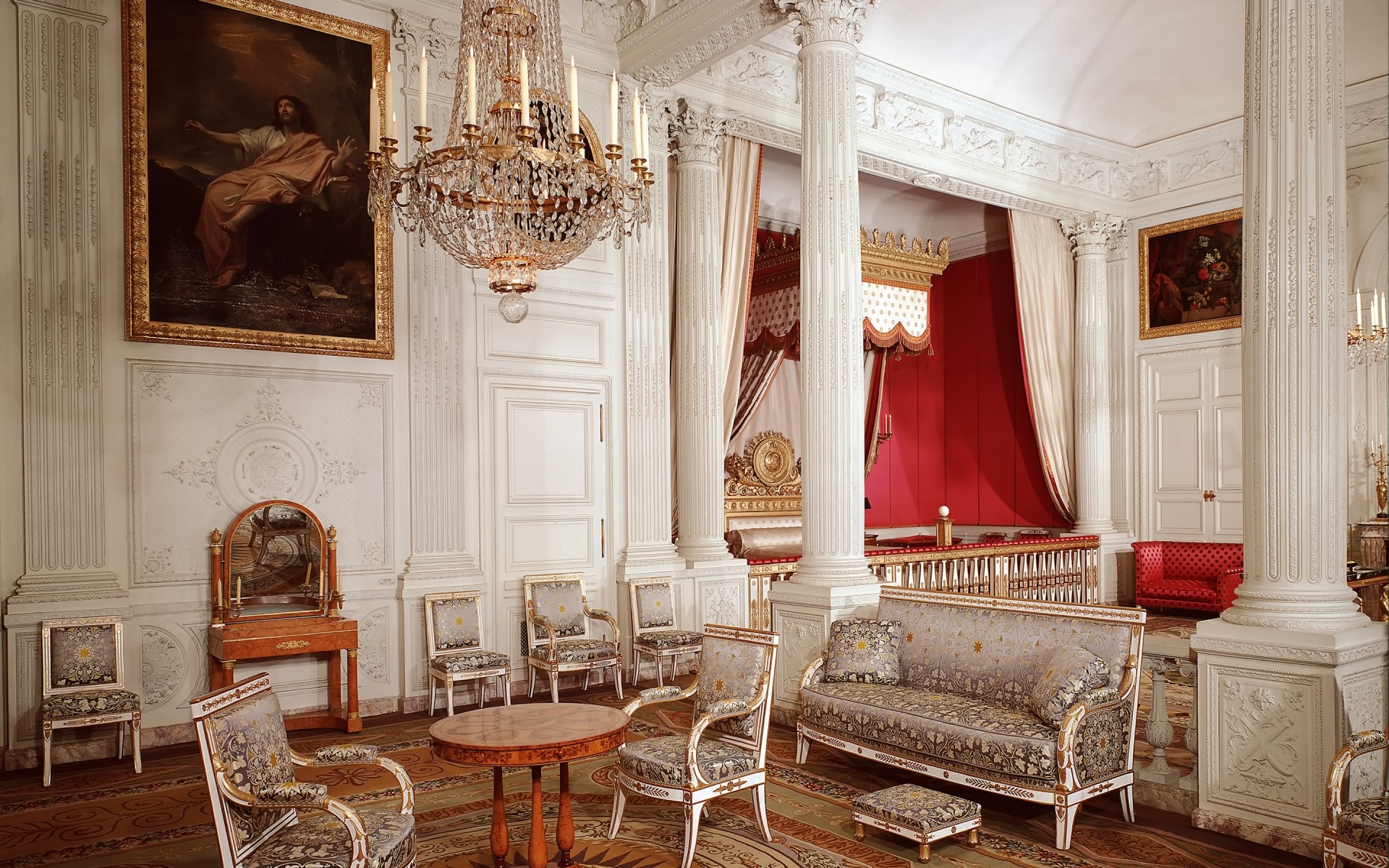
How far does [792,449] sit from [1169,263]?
5178 mm

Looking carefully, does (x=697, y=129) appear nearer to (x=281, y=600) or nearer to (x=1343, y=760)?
(x=281, y=600)

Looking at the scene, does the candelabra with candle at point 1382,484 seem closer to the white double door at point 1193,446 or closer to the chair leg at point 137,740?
the white double door at point 1193,446

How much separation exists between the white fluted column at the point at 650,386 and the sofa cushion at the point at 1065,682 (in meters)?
3.99

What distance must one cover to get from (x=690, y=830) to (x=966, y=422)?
34.0ft

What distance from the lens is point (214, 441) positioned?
6.36 meters

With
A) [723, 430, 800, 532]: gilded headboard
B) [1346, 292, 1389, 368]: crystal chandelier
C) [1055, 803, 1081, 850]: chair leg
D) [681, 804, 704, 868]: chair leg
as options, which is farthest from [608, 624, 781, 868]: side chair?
[1346, 292, 1389, 368]: crystal chandelier

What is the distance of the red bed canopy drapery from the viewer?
35.2ft

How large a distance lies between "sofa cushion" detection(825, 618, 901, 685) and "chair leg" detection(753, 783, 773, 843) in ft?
4.24

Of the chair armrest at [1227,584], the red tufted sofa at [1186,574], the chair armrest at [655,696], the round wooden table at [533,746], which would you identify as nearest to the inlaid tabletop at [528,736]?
the round wooden table at [533,746]

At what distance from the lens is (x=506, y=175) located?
4453 mm

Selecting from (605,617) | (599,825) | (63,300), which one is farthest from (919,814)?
(63,300)

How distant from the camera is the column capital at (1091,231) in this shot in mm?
12078

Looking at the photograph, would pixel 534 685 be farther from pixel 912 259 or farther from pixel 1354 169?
pixel 1354 169

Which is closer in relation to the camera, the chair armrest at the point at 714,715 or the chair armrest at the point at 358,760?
the chair armrest at the point at 358,760
